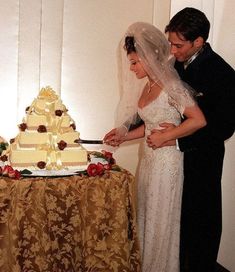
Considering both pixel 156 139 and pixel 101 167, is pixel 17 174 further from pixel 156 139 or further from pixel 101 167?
pixel 156 139

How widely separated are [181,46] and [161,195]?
805 mm

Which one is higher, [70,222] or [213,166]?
[213,166]

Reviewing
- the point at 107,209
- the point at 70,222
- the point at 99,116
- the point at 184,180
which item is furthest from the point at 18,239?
the point at 99,116

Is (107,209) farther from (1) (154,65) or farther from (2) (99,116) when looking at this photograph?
(2) (99,116)

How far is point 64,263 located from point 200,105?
108 centimetres

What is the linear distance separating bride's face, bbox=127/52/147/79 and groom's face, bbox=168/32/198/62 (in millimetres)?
190

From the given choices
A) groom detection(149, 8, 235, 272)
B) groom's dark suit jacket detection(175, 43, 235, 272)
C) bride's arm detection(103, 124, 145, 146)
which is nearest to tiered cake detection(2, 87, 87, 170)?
bride's arm detection(103, 124, 145, 146)

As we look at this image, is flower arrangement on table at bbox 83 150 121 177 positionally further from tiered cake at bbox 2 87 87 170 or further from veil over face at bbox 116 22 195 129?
veil over face at bbox 116 22 195 129

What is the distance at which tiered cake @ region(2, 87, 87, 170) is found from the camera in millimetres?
2195

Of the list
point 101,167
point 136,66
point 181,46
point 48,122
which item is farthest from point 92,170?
Result: point 181,46

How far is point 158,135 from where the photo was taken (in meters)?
2.19

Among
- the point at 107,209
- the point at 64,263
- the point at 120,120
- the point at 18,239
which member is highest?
the point at 120,120

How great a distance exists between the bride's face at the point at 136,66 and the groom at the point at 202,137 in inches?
7.8

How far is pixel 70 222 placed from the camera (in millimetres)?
2082
